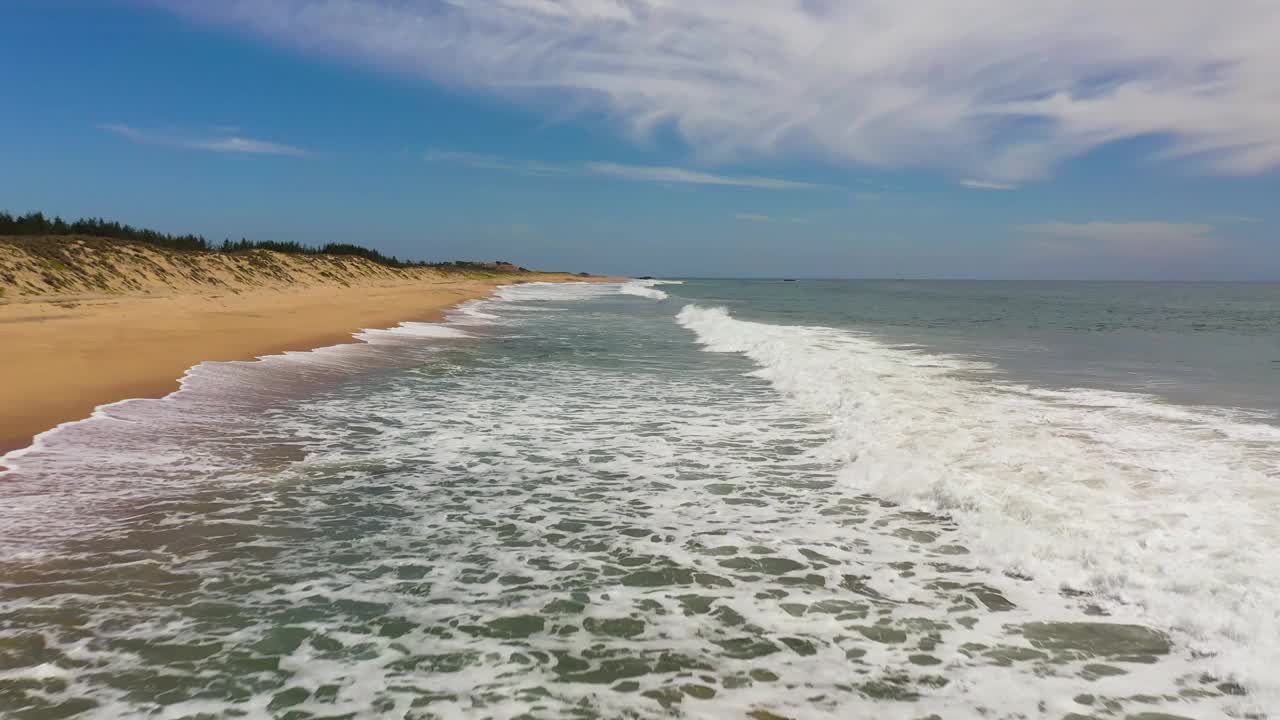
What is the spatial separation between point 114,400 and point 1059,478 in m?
12.3

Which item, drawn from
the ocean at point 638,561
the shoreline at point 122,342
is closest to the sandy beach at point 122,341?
the shoreline at point 122,342

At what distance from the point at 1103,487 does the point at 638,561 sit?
16.1 ft

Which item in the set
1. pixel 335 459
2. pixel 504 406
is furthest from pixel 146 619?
pixel 504 406

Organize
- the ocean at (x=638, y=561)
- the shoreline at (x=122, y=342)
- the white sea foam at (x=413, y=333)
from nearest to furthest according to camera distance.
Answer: the ocean at (x=638, y=561), the shoreline at (x=122, y=342), the white sea foam at (x=413, y=333)

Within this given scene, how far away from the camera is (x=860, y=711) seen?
3639 millimetres

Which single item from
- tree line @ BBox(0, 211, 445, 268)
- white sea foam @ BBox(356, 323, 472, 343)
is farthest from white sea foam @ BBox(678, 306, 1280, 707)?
tree line @ BBox(0, 211, 445, 268)

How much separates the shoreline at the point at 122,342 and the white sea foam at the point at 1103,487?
9.80 meters

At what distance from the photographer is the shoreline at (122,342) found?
33.0 feet

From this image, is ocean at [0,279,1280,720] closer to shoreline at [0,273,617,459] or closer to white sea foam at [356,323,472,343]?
shoreline at [0,273,617,459]

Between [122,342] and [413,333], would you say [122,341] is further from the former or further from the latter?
[413,333]

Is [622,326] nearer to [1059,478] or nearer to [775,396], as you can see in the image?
[775,396]

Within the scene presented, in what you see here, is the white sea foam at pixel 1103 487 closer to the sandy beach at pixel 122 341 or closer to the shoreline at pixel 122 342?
the shoreline at pixel 122 342

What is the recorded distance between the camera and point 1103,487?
719 cm

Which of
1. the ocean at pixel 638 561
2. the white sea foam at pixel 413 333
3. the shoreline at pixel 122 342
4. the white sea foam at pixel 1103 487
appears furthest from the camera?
the white sea foam at pixel 413 333
